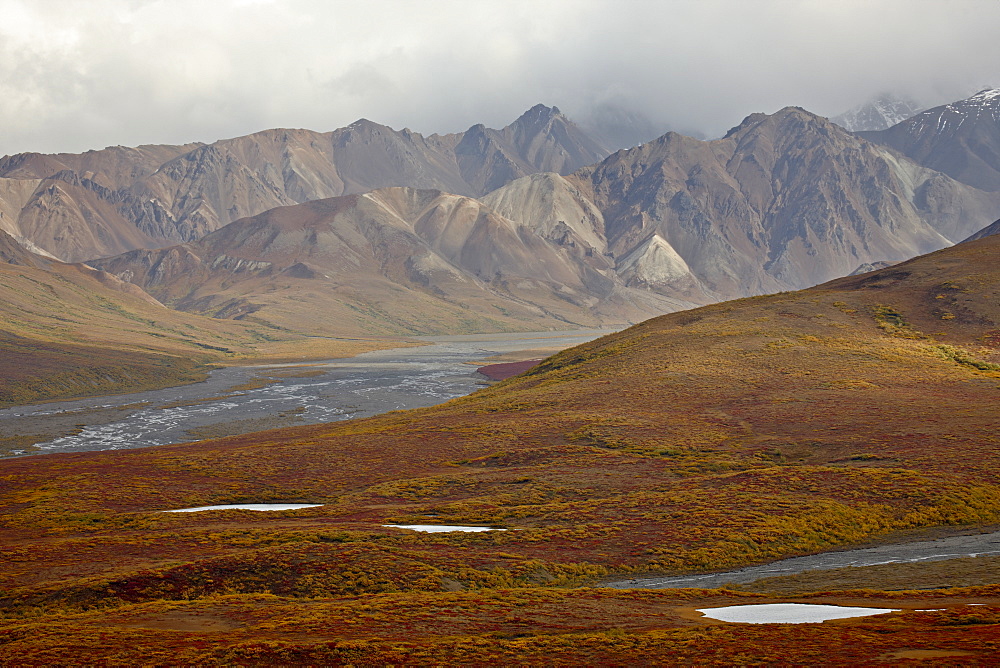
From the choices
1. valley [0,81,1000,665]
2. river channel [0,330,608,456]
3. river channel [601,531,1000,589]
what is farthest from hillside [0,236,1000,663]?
river channel [0,330,608,456]

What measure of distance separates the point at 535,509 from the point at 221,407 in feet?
311

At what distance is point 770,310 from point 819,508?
79969 mm

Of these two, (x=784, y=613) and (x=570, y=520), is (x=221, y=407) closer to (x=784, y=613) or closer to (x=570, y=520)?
(x=570, y=520)

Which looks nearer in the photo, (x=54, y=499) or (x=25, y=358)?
(x=54, y=499)

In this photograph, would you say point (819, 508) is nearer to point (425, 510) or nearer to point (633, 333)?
point (425, 510)

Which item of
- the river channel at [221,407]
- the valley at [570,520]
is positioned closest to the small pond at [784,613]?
the valley at [570,520]

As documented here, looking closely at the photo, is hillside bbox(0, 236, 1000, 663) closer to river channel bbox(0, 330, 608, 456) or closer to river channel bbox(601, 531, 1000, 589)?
river channel bbox(601, 531, 1000, 589)

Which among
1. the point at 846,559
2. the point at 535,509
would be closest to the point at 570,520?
the point at 535,509

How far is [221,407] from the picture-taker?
428 feet

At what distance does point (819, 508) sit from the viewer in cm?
4331

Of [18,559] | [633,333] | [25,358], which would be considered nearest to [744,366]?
[633,333]

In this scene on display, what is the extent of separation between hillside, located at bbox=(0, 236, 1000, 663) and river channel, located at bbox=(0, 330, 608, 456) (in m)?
23.3

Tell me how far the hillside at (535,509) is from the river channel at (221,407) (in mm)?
23269

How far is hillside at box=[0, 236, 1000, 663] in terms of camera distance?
2497 centimetres
